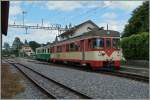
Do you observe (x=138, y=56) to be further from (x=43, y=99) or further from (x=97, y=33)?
(x=43, y=99)

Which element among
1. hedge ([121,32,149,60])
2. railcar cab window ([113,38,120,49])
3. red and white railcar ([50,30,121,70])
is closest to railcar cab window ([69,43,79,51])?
red and white railcar ([50,30,121,70])

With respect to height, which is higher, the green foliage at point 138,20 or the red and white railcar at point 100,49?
the green foliage at point 138,20

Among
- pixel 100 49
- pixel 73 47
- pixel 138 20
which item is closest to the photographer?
pixel 100 49

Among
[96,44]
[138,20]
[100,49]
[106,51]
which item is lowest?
[106,51]

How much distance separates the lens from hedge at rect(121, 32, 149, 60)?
33094mm

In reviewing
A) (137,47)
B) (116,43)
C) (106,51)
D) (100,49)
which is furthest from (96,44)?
(137,47)

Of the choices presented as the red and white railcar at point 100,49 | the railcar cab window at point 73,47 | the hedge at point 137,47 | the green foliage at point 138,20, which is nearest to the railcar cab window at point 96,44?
the red and white railcar at point 100,49

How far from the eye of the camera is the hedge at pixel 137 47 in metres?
33.1

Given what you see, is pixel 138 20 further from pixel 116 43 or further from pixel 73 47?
pixel 116 43

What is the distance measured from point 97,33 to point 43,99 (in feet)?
43.4

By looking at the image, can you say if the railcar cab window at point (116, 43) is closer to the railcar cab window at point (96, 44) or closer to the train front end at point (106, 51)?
the train front end at point (106, 51)

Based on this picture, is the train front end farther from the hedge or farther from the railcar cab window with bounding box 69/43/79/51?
the hedge

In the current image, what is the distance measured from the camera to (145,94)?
12.8 meters

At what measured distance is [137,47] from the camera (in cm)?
3459
